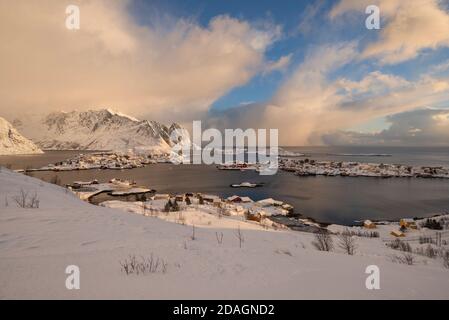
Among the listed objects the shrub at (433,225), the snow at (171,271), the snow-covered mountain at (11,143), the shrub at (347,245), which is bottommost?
the shrub at (433,225)

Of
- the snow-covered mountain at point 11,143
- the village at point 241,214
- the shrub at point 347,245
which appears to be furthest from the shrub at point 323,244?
the snow-covered mountain at point 11,143

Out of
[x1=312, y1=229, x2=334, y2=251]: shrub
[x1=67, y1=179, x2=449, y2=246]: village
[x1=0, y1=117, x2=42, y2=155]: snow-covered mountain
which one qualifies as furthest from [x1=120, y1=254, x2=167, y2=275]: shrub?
[x1=0, y1=117, x2=42, y2=155]: snow-covered mountain

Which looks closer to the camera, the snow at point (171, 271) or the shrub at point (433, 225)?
the snow at point (171, 271)

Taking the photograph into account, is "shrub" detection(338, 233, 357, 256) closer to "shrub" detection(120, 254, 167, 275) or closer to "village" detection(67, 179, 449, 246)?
"village" detection(67, 179, 449, 246)

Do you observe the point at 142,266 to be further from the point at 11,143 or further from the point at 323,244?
the point at 11,143

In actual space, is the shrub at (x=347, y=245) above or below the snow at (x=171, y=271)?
below

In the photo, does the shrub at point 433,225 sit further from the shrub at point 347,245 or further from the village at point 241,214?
the shrub at point 347,245

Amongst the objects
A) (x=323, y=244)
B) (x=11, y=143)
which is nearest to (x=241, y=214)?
(x=323, y=244)
